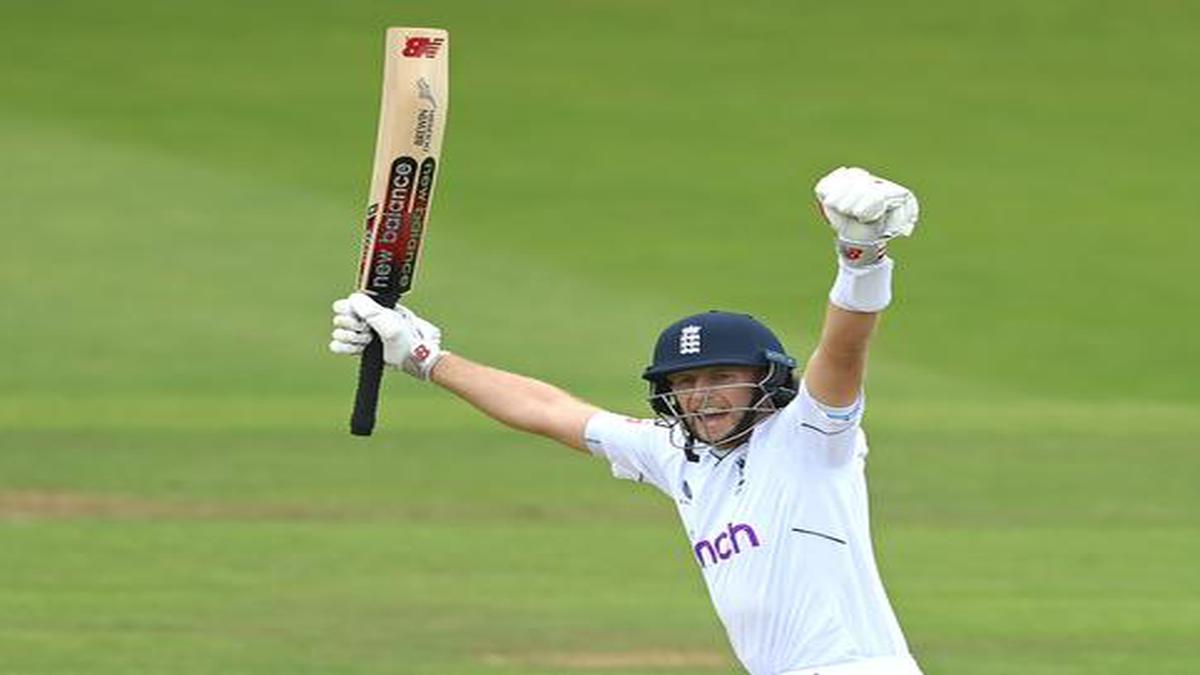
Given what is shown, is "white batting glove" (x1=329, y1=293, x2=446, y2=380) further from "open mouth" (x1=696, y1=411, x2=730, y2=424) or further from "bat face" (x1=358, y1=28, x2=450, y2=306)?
"open mouth" (x1=696, y1=411, x2=730, y2=424)

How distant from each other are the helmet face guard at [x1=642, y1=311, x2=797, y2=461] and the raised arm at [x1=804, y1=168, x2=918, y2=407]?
0.25 m

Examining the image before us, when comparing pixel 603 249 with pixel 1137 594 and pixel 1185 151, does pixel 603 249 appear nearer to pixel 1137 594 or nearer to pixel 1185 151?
pixel 1185 151

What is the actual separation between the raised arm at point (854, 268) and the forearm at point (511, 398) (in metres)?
1.29

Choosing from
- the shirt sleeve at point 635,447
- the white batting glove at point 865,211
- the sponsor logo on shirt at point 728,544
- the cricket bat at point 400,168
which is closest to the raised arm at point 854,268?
the white batting glove at point 865,211

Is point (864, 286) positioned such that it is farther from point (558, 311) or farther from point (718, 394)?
point (558, 311)

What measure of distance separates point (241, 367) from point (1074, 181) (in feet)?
34.9

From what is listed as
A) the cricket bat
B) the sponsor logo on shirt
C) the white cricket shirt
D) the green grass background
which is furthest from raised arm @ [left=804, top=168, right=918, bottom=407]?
the green grass background

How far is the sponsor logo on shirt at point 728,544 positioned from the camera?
7.06 metres

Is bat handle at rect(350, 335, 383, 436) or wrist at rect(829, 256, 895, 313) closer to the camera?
wrist at rect(829, 256, 895, 313)

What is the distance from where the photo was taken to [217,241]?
26.7 meters

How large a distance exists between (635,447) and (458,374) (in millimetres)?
Result: 621

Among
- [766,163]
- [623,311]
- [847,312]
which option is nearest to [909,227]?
[847,312]

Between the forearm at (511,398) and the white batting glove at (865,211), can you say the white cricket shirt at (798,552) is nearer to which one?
the white batting glove at (865,211)

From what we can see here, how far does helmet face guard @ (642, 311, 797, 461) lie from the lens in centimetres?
707
